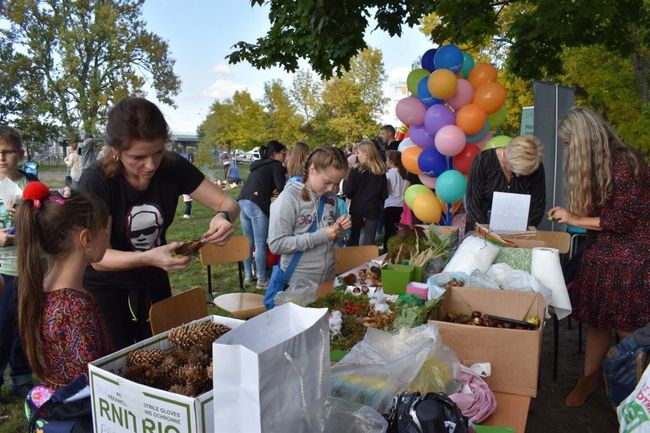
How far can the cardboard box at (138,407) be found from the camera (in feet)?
3.02

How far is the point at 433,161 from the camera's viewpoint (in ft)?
16.2

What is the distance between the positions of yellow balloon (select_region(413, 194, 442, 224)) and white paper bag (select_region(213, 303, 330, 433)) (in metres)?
4.04

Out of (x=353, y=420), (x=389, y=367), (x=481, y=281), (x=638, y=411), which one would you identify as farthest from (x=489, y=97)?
(x=353, y=420)

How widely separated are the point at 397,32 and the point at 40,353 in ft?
21.5

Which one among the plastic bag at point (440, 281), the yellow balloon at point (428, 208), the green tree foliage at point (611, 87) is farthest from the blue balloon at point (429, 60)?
the green tree foliage at point (611, 87)

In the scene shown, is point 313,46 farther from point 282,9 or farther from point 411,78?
point 411,78

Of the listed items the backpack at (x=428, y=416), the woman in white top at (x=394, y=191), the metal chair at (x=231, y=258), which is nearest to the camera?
the backpack at (x=428, y=416)

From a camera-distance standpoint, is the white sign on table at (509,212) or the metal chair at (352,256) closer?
the white sign on table at (509,212)

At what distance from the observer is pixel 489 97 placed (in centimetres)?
479

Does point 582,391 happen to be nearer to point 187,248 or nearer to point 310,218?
point 310,218

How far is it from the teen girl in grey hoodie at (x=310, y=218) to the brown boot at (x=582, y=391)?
5.89 feet

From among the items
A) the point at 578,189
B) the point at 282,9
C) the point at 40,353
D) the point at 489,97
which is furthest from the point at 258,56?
the point at 40,353

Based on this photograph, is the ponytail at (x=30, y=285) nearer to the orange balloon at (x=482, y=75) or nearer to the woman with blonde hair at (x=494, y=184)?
the woman with blonde hair at (x=494, y=184)

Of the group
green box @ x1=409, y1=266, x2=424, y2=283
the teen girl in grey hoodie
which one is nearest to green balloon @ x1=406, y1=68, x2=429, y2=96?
the teen girl in grey hoodie
